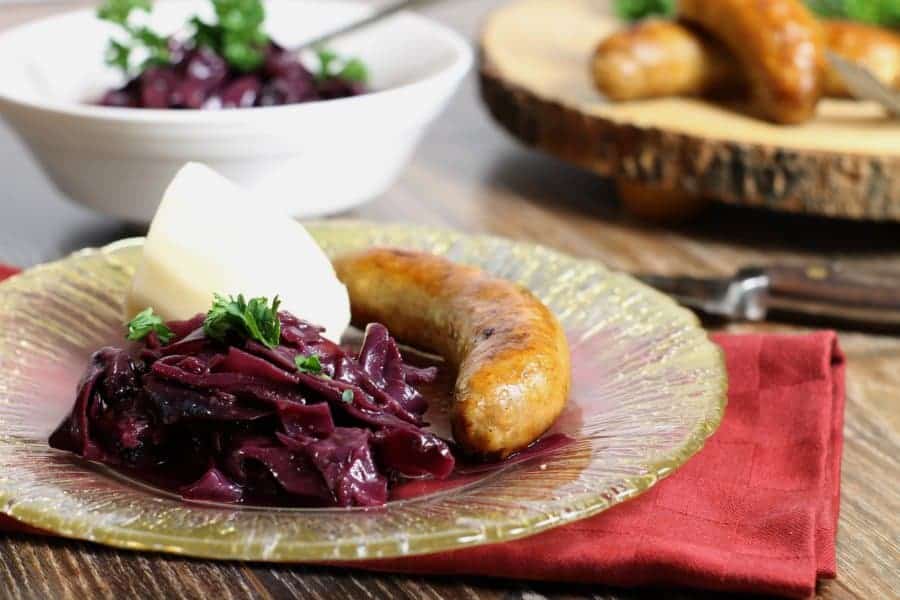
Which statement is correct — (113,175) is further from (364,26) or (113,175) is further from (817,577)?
(817,577)

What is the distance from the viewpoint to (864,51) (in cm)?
280

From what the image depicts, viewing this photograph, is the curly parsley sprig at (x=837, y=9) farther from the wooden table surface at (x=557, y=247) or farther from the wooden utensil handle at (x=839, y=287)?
the wooden utensil handle at (x=839, y=287)

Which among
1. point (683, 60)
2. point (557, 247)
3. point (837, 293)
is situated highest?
point (683, 60)

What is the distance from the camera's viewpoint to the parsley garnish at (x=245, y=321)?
1466 mm

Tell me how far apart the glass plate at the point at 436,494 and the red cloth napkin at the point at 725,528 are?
0.25 feet

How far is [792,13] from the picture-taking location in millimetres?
2711

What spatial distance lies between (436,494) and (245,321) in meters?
0.30

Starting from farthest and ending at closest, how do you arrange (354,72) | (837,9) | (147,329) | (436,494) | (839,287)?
1. (837,9)
2. (354,72)
3. (839,287)
4. (147,329)
5. (436,494)

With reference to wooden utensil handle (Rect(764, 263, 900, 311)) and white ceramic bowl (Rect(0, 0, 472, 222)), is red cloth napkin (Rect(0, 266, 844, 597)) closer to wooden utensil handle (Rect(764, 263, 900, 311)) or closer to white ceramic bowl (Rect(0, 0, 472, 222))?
wooden utensil handle (Rect(764, 263, 900, 311))

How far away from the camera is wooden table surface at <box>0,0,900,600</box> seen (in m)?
1.39

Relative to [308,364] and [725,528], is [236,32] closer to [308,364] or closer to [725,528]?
[308,364]

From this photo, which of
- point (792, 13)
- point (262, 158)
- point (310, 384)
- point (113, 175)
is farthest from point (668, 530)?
point (792, 13)

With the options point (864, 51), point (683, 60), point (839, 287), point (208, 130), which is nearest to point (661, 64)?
point (683, 60)

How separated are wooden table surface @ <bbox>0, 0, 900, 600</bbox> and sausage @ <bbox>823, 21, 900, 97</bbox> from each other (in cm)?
32
